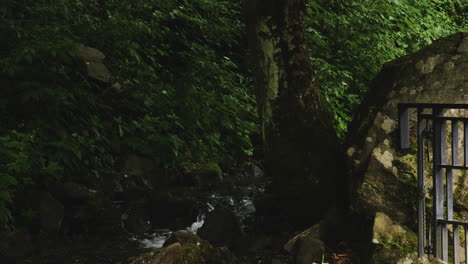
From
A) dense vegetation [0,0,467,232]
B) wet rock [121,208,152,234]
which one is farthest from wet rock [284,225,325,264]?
dense vegetation [0,0,467,232]

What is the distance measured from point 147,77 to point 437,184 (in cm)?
675

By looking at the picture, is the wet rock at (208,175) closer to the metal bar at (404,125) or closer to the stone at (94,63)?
the stone at (94,63)

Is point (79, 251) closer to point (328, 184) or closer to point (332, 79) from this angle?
point (328, 184)

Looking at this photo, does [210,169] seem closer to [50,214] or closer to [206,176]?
[206,176]

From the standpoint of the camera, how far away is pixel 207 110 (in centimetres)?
998

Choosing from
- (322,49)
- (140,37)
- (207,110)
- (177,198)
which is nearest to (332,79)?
(322,49)

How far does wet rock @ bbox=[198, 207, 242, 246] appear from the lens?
276 inches

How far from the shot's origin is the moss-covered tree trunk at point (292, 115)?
263 inches

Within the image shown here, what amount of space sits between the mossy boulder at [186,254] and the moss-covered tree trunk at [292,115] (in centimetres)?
136

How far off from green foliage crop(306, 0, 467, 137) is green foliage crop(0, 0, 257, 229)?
1774 millimetres

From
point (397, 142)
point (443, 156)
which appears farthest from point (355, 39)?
point (443, 156)


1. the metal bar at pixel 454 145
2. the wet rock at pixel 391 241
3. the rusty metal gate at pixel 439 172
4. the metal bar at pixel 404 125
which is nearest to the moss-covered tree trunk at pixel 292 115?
the wet rock at pixel 391 241

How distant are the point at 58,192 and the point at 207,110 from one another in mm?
3539

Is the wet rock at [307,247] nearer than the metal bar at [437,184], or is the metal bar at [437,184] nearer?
the metal bar at [437,184]
